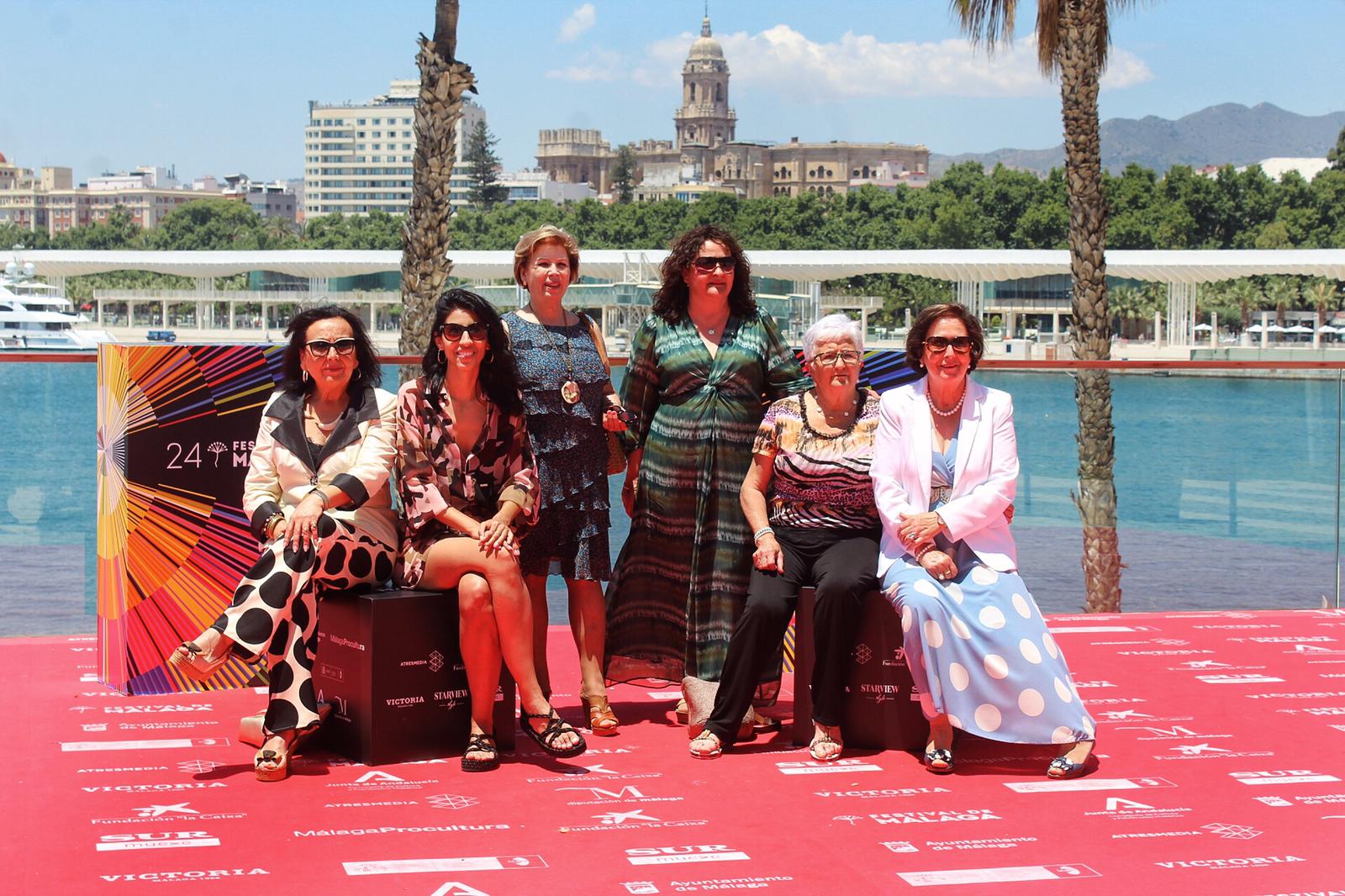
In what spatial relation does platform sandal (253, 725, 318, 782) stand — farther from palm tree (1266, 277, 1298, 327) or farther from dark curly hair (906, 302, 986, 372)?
palm tree (1266, 277, 1298, 327)

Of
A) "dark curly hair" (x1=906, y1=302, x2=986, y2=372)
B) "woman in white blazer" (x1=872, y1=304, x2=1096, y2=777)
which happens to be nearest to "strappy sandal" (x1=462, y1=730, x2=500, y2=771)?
"woman in white blazer" (x1=872, y1=304, x2=1096, y2=777)

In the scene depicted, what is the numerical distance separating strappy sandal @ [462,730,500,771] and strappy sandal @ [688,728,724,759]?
1.79ft

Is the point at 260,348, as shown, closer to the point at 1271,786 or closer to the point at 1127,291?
the point at 1271,786

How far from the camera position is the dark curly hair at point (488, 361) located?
4.17 meters

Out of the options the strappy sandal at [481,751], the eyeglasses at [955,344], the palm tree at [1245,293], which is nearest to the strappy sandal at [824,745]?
the strappy sandal at [481,751]

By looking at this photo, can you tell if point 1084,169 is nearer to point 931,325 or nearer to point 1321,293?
point 931,325

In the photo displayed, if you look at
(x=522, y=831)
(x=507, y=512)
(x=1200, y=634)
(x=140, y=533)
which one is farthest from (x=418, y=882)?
(x=1200, y=634)

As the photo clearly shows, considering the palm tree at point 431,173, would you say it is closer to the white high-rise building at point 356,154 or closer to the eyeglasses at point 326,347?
the eyeglasses at point 326,347

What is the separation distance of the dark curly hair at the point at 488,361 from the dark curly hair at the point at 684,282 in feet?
1.77

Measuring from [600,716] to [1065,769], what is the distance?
1315 mm

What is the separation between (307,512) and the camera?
13.0ft

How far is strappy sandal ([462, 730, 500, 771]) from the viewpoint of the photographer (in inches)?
156

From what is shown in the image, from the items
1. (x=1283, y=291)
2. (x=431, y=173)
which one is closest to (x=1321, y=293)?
(x=1283, y=291)

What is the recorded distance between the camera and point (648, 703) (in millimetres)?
4941
